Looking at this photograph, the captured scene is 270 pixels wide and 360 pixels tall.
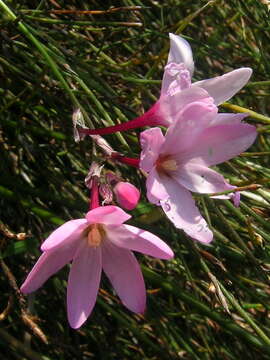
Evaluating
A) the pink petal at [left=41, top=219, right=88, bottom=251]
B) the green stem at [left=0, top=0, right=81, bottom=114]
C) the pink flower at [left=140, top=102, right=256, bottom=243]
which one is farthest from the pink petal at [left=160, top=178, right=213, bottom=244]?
the green stem at [left=0, top=0, right=81, bottom=114]

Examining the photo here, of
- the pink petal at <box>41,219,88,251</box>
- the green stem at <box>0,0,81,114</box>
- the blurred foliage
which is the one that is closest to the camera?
the pink petal at <box>41,219,88,251</box>

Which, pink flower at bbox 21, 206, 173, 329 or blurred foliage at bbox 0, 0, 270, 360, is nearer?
pink flower at bbox 21, 206, 173, 329

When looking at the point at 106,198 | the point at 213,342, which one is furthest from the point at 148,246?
the point at 213,342

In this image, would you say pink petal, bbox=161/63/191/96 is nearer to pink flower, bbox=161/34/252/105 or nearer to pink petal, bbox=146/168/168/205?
pink flower, bbox=161/34/252/105

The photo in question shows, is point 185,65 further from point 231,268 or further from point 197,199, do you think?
point 231,268

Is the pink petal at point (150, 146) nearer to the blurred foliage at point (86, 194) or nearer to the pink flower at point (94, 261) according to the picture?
the pink flower at point (94, 261)

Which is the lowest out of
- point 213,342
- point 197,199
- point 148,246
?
point 213,342
